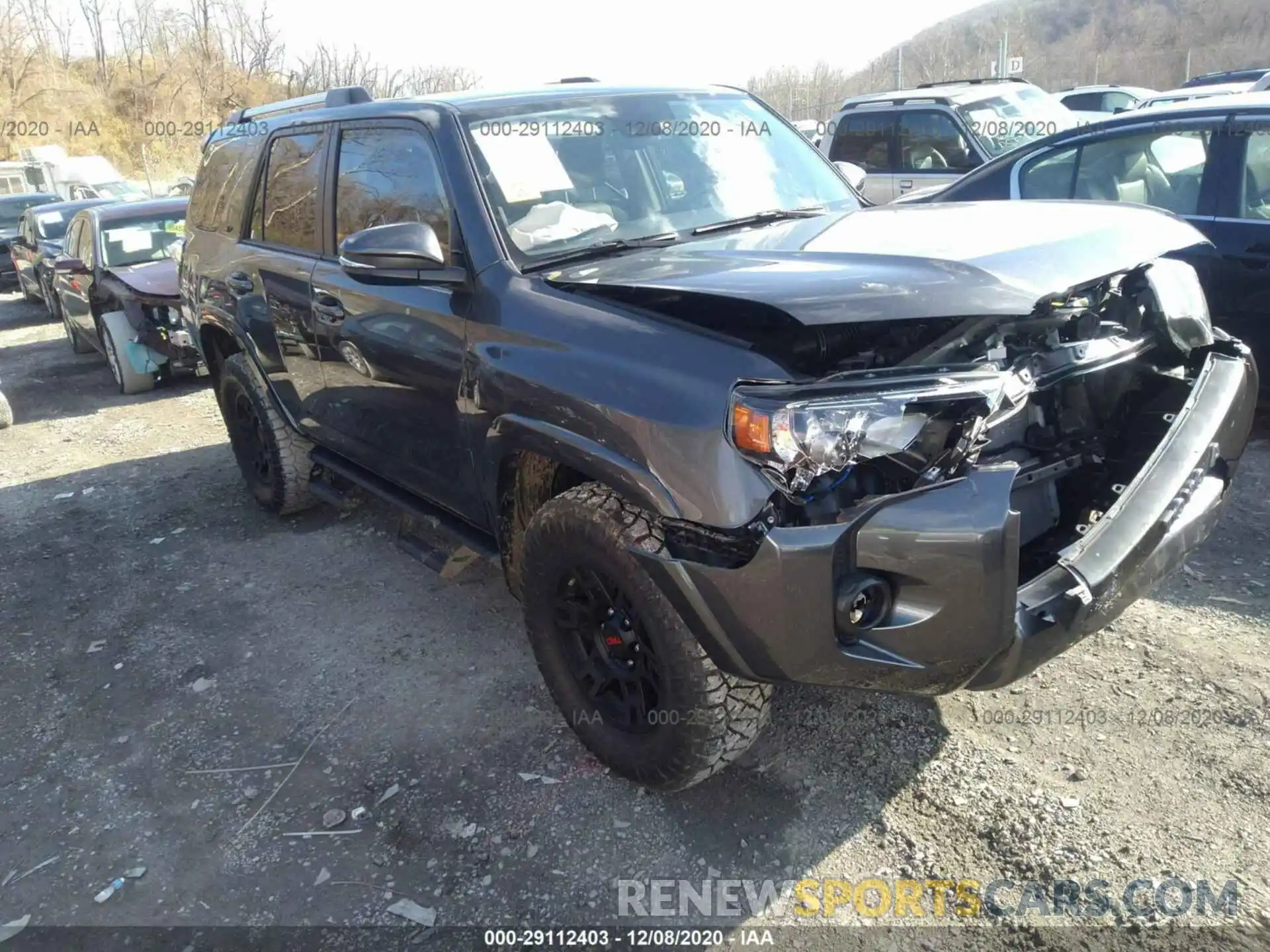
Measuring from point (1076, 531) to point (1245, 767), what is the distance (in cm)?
84

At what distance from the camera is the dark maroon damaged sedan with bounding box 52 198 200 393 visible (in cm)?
854

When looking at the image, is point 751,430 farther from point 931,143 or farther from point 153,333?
point 931,143

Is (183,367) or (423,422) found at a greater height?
(423,422)

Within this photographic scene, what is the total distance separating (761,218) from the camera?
3.41m

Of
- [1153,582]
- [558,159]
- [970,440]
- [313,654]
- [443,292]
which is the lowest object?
[313,654]

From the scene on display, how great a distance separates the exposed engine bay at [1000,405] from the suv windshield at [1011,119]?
23.4 feet

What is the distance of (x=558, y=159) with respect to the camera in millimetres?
3238

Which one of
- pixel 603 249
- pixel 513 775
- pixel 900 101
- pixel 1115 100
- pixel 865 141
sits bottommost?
pixel 513 775

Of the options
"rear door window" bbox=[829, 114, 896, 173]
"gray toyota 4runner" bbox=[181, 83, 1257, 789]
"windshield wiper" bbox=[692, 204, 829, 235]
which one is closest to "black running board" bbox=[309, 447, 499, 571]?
"gray toyota 4runner" bbox=[181, 83, 1257, 789]

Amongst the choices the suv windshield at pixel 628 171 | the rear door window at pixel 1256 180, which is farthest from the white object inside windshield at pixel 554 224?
the rear door window at pixel 1256 180

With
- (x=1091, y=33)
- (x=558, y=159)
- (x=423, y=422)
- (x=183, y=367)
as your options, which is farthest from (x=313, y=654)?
(x=1091, y=33)

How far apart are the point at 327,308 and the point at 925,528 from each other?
275cm

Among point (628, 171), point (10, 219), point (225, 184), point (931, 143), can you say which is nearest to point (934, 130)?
point (931, 143)

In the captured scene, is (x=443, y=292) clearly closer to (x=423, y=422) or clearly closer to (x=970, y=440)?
(x=423, y=422)
